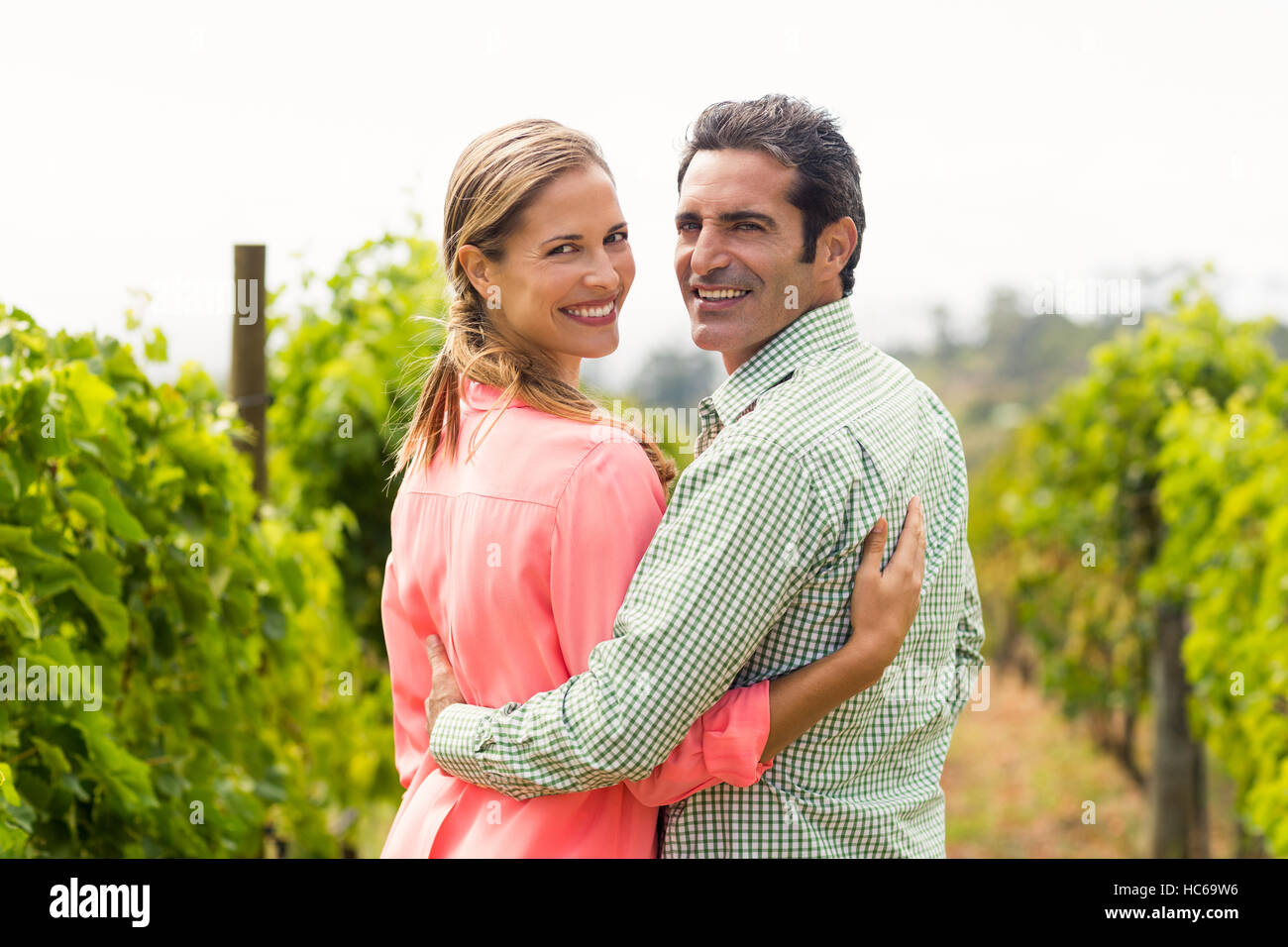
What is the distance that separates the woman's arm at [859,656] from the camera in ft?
5.89

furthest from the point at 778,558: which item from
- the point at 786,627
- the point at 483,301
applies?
the point at 483,301

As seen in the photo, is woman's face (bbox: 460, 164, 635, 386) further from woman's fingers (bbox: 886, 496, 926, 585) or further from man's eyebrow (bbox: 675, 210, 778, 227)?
woman's fingers (bbox: 886, 496, 926, 585)

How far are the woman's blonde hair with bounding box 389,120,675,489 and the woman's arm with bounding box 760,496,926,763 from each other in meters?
0.39

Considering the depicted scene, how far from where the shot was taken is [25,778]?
2465 mm

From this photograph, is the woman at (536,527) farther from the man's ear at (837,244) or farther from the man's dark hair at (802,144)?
the man's ear at (837,244)

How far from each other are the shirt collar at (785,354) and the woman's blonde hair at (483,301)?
151mm

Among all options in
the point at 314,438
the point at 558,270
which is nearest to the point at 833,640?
the point at 558,270

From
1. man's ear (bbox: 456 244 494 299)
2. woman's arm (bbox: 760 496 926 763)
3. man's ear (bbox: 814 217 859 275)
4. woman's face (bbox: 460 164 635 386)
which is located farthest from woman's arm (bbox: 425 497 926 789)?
man's ear (bbox: 456 244 494 299)

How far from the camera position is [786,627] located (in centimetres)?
186

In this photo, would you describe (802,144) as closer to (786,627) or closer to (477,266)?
(477,266)

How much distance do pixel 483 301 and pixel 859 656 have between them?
82cm

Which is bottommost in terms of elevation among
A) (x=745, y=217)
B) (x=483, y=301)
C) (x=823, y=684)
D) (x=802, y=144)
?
(x=823, y=684)

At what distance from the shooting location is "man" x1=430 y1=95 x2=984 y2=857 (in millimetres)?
1714
